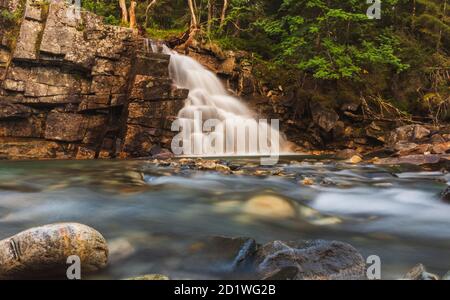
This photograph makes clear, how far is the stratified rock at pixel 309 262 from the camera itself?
2.79m

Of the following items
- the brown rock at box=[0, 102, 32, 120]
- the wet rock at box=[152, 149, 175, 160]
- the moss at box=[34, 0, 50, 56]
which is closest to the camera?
the wet rock at box=[152, 149, 175, 160]

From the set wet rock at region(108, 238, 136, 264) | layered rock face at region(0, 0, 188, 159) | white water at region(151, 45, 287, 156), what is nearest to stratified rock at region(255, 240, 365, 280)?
wet rock at region(108, 238, 136, 264)

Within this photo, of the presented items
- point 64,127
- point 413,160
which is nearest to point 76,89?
point 64,127

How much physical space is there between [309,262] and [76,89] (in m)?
13.0

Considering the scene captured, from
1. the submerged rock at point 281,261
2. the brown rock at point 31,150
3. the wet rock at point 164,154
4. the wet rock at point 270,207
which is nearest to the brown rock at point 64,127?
the brown rock at point 31,150

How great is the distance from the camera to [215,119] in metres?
14.3

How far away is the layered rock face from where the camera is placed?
13.0 metres

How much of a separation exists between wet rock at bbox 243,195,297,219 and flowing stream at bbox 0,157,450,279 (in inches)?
0.6

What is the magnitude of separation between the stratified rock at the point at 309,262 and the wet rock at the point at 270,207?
1.72m

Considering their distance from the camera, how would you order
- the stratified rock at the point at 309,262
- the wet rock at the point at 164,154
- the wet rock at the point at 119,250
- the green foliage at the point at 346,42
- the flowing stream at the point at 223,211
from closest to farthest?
the stratified rock at the point at 309,262, the wet rock at the point at 119,250, the flowing stream at the point at 223,211, the wet rock at the point at 164,154, the green foliage at the point at 346,42

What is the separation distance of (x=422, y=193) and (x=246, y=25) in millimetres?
17243

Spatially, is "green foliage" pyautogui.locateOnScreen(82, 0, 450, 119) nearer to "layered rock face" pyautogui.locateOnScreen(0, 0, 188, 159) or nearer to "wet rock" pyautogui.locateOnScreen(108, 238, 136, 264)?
"layered rock face" pyautogui.locateOnScreen(0, 0, 188, 159)

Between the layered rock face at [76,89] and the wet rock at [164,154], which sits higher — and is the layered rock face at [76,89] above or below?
above

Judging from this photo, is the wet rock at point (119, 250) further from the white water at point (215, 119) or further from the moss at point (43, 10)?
the moss at point (43, 10)
